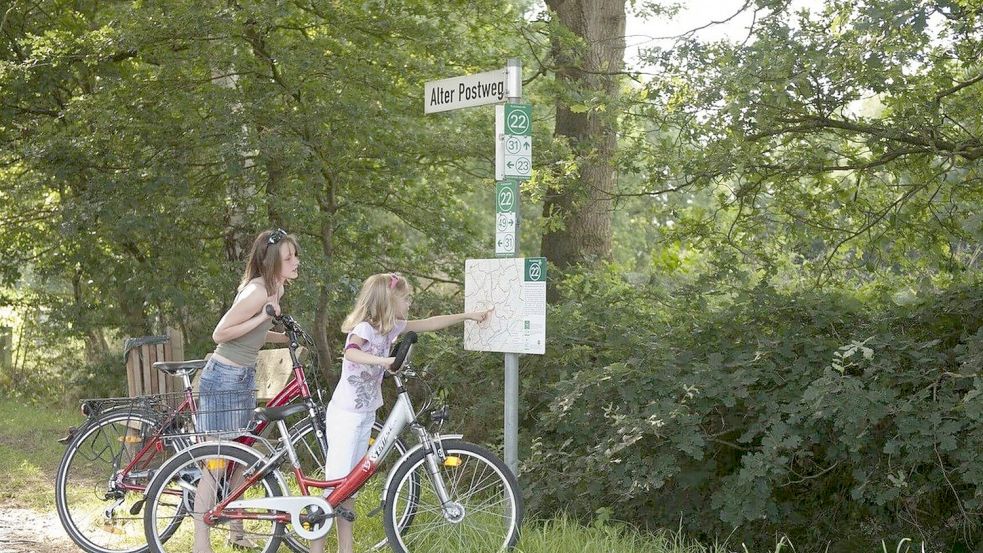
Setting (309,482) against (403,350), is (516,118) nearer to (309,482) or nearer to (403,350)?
(403,350)

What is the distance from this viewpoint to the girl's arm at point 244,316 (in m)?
5.52

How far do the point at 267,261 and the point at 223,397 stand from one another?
0.75 metres

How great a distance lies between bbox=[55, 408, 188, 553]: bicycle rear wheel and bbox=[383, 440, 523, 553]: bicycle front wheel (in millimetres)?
1445

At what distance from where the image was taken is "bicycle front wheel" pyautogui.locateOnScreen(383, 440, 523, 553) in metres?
5.25

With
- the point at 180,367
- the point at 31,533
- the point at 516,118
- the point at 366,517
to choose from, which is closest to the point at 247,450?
the point at 180,367

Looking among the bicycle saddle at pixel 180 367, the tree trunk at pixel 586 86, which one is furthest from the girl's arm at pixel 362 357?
the tree trunk at pixel 586 86

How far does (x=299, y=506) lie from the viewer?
5.39 metres

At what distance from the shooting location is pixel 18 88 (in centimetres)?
1229

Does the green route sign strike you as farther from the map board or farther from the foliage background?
the foliage background

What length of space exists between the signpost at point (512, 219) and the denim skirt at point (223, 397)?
4.19 feet

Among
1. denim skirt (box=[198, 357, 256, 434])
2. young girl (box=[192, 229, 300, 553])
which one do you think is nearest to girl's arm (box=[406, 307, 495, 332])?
young girl (box=[192, 229, 300, 553])

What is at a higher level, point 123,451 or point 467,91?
point 467,91

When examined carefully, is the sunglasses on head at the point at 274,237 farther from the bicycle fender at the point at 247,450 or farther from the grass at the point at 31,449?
the grass at the point at 31,449

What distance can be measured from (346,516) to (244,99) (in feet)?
20.5
